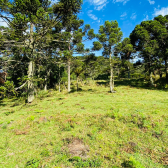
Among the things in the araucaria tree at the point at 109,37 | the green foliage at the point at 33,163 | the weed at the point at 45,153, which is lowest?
the green foliage at the point at 33,163

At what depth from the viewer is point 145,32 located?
18.5m

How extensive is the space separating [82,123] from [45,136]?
1.95 m

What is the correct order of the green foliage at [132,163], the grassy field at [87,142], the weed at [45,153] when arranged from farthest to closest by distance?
the weed at [45,153] < the grassy field at [87,142] < the green foliage at [132,163]

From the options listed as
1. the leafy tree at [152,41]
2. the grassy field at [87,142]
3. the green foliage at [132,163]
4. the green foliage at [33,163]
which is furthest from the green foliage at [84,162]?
the leafy tree at [152,41]

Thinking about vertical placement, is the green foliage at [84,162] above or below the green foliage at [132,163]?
below

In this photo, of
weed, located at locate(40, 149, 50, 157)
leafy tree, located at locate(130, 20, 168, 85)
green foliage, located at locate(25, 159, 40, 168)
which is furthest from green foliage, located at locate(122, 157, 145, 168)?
leafy tree, located at locate(130, 20, 168, 85)

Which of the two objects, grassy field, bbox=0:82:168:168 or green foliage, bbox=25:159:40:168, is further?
grassy field, bbox=0:82:168:168

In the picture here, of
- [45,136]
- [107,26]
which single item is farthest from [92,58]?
[45,136]

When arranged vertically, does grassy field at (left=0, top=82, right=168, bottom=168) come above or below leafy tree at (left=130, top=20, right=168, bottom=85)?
below

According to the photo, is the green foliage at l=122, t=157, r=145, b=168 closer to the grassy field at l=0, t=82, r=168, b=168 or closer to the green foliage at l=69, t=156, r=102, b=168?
the grassy field at l=0, t=82, r=168, b=168

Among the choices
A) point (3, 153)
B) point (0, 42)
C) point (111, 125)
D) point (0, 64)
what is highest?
point (0, 42)

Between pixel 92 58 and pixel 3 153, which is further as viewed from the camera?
pixel 92 58

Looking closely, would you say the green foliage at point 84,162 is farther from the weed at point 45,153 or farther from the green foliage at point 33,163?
A: the green foliage at point 33,163

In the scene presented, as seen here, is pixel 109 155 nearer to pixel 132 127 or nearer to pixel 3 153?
pixel 132 127
